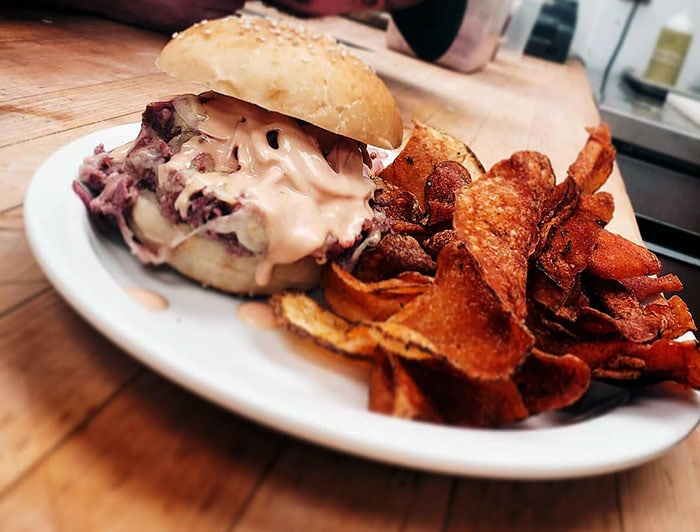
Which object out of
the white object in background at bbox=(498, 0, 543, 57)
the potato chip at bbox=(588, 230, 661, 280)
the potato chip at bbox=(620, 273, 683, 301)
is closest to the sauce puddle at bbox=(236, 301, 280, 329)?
the potato chip at bbox=(588, 230, 661, 280)

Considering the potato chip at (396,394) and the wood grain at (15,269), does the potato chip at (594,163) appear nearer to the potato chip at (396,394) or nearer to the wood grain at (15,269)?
the potato chip at (396,394)

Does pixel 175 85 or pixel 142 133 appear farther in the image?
pixel 175 85

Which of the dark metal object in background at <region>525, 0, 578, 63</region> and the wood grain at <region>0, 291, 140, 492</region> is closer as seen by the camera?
the wood grain at <region>0, 291, 140, 492</region>

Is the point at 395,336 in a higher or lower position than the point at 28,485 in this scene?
higher

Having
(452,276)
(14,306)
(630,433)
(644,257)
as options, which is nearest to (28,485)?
(14,306)

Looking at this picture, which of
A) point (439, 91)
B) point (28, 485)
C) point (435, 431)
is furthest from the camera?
point (439, 91)

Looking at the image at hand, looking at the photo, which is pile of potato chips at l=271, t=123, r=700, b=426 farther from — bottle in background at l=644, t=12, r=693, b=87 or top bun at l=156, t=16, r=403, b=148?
bottle in background at l=644, t=12, r=693, b=87

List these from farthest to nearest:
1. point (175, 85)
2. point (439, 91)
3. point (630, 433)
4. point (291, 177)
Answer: point (439, 91), point (175, 85), point (291, 177), point (630, 433)

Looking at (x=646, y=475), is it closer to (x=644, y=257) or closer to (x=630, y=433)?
(x=630, y=433)
